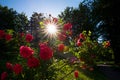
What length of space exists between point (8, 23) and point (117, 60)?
A: 33.4 m

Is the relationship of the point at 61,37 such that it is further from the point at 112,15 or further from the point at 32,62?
the point at 112,15

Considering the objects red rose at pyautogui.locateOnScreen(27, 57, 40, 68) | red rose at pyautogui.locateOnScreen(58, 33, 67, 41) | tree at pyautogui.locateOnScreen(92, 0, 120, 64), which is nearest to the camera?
red rose at pyautogui.locateOnScreen(27, 57, 40, 68)

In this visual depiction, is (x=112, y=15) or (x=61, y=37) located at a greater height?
(x=112, y=15)

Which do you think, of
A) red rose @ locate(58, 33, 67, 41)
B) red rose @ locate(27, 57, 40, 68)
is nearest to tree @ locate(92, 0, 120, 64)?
red rose @ locate(58, 33, 67, 41)

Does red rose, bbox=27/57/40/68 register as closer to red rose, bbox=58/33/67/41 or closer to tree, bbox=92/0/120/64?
red rose, bbox=58/33/67/41

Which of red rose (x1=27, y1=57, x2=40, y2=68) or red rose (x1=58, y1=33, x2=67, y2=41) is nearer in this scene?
red rose (x1=27, y1=57, x2=40, y2=68)

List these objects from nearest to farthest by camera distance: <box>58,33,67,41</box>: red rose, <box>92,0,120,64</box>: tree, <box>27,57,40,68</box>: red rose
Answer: <box>27,57,40,68</box>: red rose → <box>58,33,67,41</box>: red rose → <box>92,0,120,64</box>: tree

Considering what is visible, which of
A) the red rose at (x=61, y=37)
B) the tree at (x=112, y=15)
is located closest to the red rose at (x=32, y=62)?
the red rose at (x=61, y=37)

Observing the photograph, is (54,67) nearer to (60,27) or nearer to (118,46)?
(60,27)

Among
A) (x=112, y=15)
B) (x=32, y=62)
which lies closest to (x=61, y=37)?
(x=32, y=62)

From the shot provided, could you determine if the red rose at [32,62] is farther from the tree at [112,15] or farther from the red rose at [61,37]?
the tree at [112,15]

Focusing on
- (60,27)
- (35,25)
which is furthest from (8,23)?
(60,27)

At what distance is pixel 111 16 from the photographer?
27.0m

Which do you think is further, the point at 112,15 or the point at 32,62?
the point at 112,15
